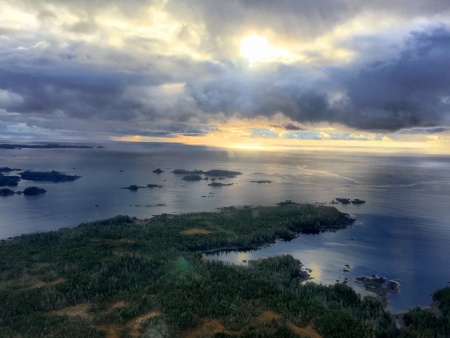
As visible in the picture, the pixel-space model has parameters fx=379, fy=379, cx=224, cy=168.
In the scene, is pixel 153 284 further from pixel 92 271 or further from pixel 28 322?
pixel 28 322

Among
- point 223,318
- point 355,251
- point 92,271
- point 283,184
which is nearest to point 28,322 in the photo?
point 92,271

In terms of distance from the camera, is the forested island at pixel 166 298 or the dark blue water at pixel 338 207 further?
the dark blue water at pixel 338 207

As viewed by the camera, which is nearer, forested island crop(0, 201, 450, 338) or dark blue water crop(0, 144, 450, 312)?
forested island crop(0, 201, 450, 338)

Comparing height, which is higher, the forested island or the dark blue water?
the forested island

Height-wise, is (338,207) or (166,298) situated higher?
(166,298)

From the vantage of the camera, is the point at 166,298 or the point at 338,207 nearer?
the point at 166,298

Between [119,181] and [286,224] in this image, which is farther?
[119,181]

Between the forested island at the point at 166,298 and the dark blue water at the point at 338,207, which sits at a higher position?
the forested island at the point at 166,298

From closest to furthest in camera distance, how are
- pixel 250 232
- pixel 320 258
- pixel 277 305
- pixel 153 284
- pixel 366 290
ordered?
pixel 277 305 → pixel 153 284 → pixel 366 290 → pixel 320 258 → pixel 250 232
